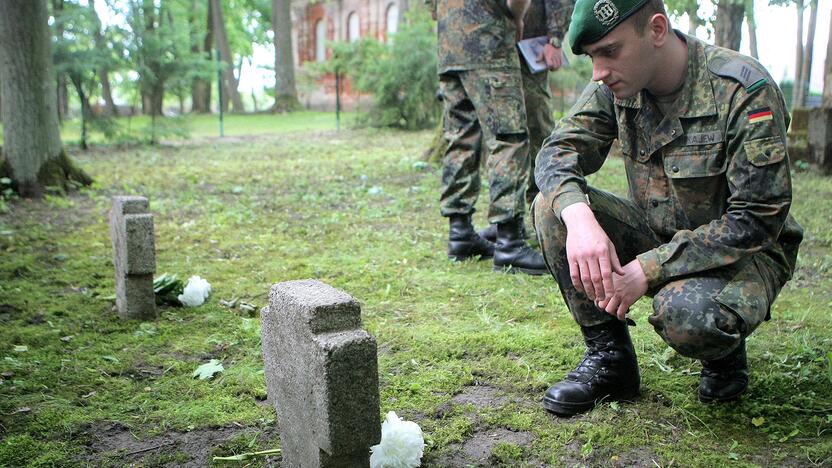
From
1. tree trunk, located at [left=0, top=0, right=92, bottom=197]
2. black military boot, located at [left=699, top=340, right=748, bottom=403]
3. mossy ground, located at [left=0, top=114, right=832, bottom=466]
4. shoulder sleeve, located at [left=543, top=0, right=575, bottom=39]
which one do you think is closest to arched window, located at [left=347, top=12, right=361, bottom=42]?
tree trunk, located at [left=0, top=0, right=92, bottom=197]

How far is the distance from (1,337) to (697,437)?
309cm

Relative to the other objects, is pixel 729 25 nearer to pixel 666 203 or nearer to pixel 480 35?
pixel 480 35

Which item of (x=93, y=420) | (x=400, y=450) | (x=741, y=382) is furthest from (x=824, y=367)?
(x=93, y=420)

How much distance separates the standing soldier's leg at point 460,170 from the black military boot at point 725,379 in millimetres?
2325

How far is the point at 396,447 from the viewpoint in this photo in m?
2.22

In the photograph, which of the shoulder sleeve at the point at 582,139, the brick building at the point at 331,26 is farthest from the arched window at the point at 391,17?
the shoulder sleeve at the point at 582,139

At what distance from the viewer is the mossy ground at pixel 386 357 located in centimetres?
247

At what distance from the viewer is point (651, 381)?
2.86m

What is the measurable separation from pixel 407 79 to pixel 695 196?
13.2 metres

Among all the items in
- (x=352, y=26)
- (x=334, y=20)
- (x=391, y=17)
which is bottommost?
(x=352, y=26)

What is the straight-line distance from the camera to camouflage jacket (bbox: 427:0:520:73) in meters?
4.38

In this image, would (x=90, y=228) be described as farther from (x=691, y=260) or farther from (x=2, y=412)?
(x=691, y=260)

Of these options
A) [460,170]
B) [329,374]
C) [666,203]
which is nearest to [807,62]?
[460,170]

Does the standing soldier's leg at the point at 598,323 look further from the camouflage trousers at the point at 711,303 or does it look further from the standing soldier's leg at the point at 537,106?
the standing soldier's leg at the point at 537,106
